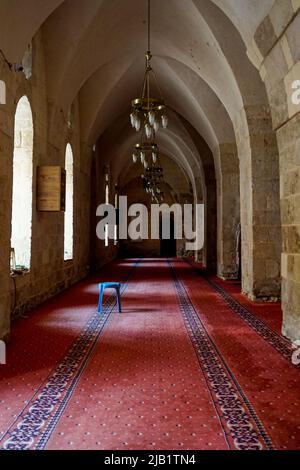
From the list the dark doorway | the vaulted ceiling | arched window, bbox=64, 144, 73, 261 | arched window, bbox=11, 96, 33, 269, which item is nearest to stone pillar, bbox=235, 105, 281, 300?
the vaulted ceiling

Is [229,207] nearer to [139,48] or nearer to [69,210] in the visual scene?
[69,210]

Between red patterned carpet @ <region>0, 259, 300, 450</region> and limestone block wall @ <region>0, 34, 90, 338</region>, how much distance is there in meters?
0.51

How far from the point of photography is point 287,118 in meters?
4.23

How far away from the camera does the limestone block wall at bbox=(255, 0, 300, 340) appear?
3836mm

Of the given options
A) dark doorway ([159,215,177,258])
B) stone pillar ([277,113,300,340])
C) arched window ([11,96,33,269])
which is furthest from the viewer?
dark doorway ([159,215,177,258])

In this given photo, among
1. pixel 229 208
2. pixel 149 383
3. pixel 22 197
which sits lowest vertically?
pixel 149 383

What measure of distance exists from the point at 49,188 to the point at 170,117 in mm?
8511

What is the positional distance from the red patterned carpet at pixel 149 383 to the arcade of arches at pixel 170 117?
0.66 metres

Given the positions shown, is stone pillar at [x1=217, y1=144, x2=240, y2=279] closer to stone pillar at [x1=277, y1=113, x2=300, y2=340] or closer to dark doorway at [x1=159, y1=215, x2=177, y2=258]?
stone pillar at [x1=277, y1=113, x2=300, y2=340]

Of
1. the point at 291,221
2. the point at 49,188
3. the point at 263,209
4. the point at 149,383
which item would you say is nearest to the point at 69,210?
the point at 49,188

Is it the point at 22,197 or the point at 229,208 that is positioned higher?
the point at 229,208

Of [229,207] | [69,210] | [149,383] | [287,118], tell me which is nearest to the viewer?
[149,383]

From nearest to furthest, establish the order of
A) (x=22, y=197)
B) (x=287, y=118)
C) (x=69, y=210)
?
1. (x=287, y=118)
2. (x=22, y=197)
3. (x=69, y=210)
